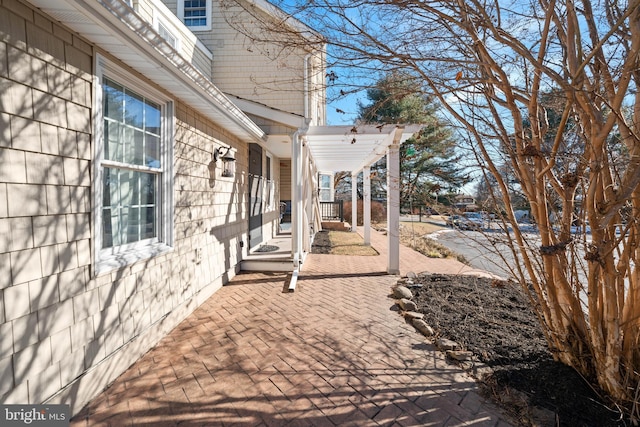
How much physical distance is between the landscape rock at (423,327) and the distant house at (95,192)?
292 centimetres

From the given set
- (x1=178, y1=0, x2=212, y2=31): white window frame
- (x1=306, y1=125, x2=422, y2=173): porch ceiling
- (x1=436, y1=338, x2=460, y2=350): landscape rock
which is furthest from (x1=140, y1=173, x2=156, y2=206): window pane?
(x1=178, y1=0, x2=212, y2=31): white window frame

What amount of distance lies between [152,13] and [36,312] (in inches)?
234

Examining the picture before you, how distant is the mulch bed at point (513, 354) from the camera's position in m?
2.30

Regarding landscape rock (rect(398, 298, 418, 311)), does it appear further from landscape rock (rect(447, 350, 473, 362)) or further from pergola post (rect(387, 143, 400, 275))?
pergola post (rect(387, 143, 400, 275))

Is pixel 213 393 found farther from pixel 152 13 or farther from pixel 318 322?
pixel 152 13

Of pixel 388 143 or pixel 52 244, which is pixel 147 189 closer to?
pixel 52 244

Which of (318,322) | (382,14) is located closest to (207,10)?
(382,14)

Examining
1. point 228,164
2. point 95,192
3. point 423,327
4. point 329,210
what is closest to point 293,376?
point 423,327

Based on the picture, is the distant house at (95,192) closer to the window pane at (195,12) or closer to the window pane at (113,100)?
the window pane at (113,100)

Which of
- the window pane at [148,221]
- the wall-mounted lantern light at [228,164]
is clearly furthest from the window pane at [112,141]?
the wall-mounted lantern light at [228,164]

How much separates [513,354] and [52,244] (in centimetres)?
396

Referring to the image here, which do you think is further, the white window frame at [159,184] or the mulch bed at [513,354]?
the white window frame at [159,184]

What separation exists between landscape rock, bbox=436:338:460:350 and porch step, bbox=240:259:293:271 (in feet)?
12.0

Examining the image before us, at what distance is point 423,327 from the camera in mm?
3801
